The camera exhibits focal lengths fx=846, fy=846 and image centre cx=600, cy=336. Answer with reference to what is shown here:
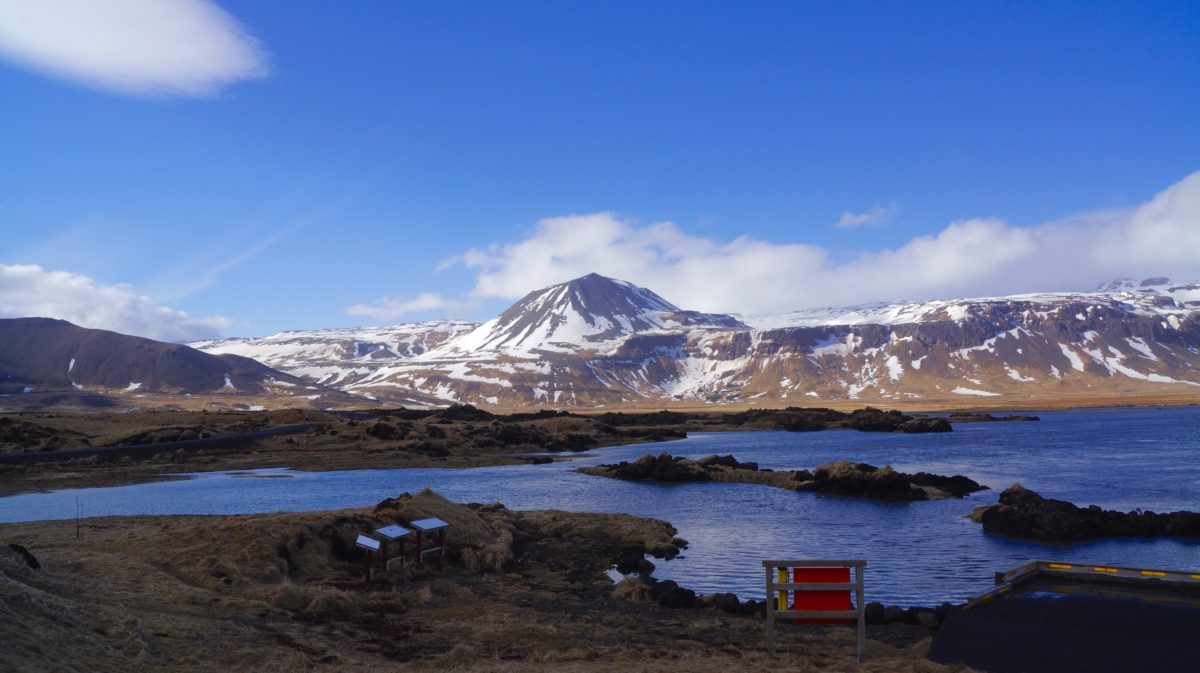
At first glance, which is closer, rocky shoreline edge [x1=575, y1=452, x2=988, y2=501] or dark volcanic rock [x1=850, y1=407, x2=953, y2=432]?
rocky shoreline edge [x1=575, y1=452, x2=988, y2=501]

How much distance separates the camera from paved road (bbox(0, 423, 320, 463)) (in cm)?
6466

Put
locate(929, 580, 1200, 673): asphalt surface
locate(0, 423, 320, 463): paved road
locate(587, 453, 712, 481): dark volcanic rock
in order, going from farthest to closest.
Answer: locate(0, 423, 320, 463): paved road
locate(587, 453, 712, 481): dark volcanic rock
locate(929, 580, 1200, 673): asphalt surface

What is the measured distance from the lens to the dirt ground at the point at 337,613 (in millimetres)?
12719

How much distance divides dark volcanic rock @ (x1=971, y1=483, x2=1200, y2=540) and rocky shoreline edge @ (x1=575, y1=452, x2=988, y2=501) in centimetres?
1131

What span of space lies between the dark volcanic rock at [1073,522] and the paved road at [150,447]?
6466cm

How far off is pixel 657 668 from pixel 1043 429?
115m

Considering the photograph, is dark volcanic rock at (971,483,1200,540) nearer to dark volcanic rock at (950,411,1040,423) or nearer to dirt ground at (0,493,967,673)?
dirt ground at (0,493,967,673)

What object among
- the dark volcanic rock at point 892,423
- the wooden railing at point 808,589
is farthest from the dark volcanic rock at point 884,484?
the dark volcanic rock at point 892,423

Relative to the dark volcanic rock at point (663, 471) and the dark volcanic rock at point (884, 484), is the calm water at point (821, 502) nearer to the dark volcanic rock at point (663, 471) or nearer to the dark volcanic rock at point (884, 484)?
the dark volcanic rock at point (884, 484)

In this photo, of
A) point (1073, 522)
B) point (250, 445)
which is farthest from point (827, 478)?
point (250, 445)

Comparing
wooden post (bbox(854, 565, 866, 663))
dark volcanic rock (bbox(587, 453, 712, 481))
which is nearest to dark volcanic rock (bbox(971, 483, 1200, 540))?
wooden post (bbox(854, 565, 866, 663))

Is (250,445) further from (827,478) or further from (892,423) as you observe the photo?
(892,423)

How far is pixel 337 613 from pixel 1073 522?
27.5 meters

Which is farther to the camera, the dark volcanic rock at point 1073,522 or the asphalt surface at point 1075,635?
the dark volcanic rock at point 1073,522
